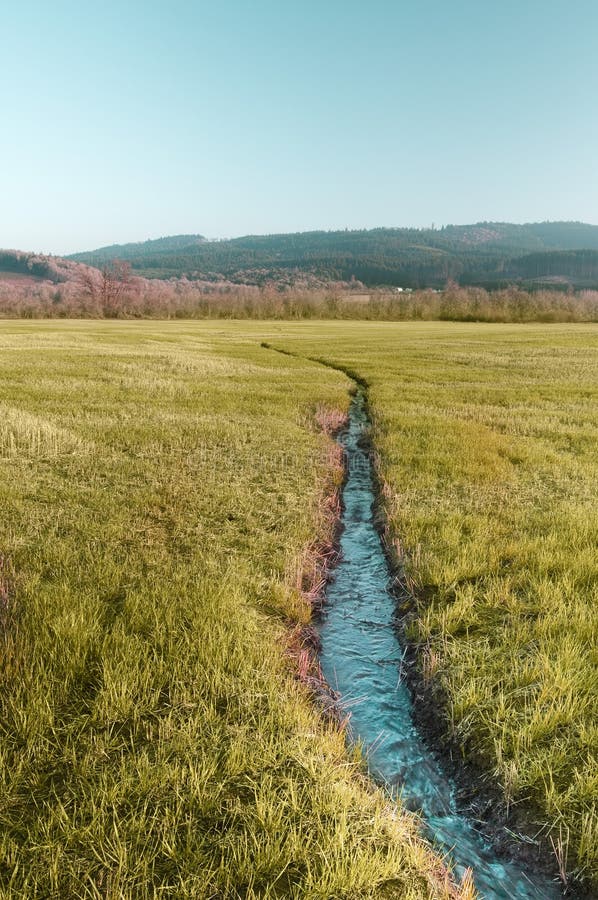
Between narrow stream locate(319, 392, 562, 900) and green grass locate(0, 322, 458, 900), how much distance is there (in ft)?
1.39

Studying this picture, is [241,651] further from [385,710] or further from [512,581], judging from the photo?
[512,581]

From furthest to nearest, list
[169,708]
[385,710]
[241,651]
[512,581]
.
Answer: [512,581]
[385,710]
[241,651]
[169,708]

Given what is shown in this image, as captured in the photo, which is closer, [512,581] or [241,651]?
[241,651]

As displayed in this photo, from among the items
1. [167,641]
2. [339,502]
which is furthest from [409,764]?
[339,502]

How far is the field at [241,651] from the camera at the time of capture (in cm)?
325

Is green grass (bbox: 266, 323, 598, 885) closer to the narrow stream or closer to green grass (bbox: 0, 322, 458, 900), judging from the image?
the narrow stream

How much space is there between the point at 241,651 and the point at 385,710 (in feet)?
4.82

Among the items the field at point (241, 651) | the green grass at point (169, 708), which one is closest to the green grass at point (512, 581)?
the field at point (241, 651)

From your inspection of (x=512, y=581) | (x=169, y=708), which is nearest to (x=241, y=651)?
(x=169, y=708)

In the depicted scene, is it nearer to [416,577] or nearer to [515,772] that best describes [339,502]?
[416,577]

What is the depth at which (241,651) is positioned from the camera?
16.6 ft

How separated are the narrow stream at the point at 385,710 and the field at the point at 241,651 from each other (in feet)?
1.07

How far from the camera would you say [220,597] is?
596 cm

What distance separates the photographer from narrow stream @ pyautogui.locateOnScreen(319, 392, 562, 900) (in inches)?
145
